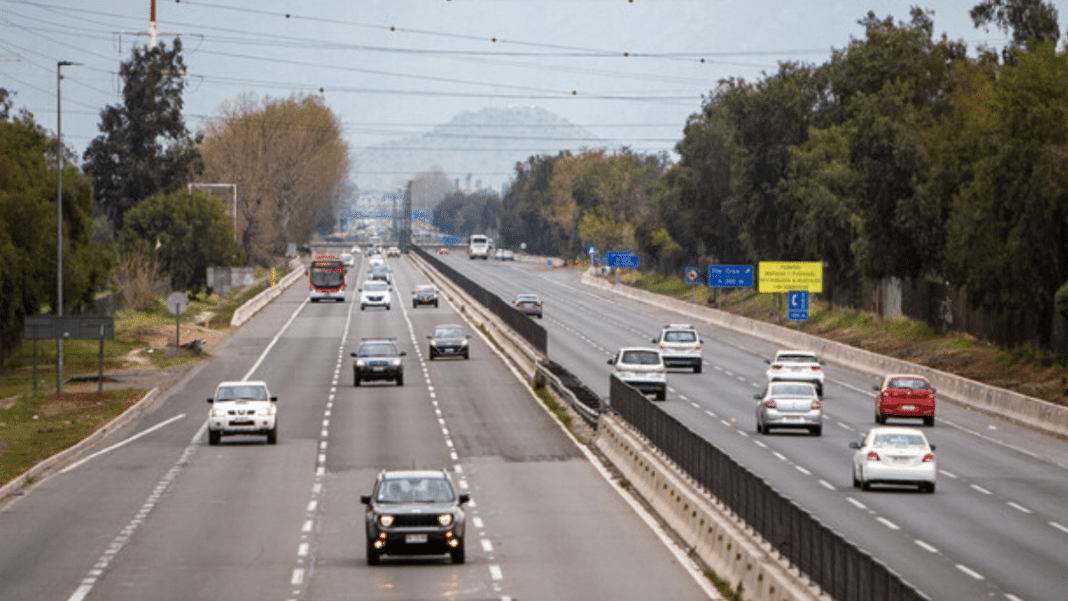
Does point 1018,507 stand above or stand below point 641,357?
below

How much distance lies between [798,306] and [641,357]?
3805 cm

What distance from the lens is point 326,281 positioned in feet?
397

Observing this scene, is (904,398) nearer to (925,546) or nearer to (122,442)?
(122,442)

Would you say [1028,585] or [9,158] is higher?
[9,158]

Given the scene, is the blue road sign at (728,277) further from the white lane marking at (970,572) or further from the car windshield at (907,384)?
the white lane marking at (970,572)

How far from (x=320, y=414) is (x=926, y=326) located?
45.9 meters

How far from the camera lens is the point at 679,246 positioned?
16438cm

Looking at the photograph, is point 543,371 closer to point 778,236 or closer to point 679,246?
point 778,236

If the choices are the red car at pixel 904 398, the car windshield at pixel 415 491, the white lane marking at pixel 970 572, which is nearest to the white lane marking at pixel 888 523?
the white lane marking at pixel 970 572

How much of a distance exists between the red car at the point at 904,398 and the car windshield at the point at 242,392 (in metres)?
19.0

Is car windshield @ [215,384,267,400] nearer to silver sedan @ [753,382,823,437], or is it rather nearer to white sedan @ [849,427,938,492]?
silver sedan @ [753,382,823,437]

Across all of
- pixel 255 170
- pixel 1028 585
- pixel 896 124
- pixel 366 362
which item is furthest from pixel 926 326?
pixel 255 170

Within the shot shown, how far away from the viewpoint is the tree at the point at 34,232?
72.5 meters

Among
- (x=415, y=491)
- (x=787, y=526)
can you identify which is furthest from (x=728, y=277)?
(x=787, y=526)
